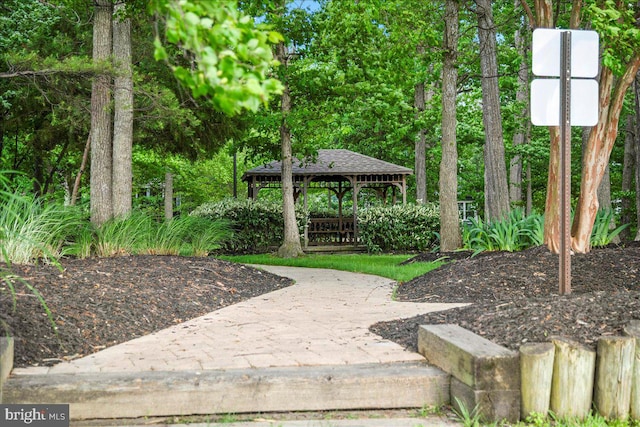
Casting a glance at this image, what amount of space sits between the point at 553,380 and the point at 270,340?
2.01 meters

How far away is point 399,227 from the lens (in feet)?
59.9

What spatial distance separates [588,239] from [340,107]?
7457 millimetres

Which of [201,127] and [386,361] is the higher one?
[201,127]

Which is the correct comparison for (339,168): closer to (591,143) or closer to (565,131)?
(591,143)

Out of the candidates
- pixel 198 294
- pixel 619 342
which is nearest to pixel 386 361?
pixel 619 342

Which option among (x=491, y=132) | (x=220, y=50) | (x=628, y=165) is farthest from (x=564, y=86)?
(x=628, y=165)

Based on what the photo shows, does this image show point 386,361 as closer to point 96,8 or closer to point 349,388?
point 349,388

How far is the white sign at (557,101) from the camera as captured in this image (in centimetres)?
510

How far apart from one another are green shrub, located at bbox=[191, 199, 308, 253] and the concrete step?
1380 cm

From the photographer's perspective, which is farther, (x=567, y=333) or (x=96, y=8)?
(x=96, y=8)

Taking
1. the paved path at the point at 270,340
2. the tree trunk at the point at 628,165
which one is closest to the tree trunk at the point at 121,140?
the paved path at the point at 270,340

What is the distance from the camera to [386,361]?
3920 mm

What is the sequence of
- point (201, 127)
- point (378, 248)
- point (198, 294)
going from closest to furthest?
point (198, 294) → point (201, 127) → point (378, 248)

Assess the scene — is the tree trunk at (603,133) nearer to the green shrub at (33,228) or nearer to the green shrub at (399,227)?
the green shrub at (33,228)
